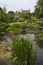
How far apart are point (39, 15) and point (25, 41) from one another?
44.8m

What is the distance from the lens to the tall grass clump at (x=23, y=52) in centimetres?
1124

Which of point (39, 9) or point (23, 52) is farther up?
point (23, 52)

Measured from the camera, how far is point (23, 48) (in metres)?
11.2

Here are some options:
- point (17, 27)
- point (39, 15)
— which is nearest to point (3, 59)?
point (17, 27)

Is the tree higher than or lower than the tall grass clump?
lower

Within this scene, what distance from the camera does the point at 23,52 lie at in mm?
11234

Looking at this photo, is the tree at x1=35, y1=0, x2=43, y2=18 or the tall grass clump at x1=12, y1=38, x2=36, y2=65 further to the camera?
the tree at x1=35, y1=0, x2=43, y2=18

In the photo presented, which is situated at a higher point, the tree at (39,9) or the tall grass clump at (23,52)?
the tall grass clump at (23,52)

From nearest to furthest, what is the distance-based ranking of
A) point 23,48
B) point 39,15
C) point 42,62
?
point 23,48 → point 42,62 → point 39,15

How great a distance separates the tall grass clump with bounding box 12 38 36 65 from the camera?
443 inches

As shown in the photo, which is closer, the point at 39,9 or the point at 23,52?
the point at 23,52

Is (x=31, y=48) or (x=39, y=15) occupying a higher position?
(x=31, y=48)

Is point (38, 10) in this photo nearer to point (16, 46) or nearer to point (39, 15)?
point (39, 15)

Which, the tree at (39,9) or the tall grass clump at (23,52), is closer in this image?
the tall grass clump at (23,52)
